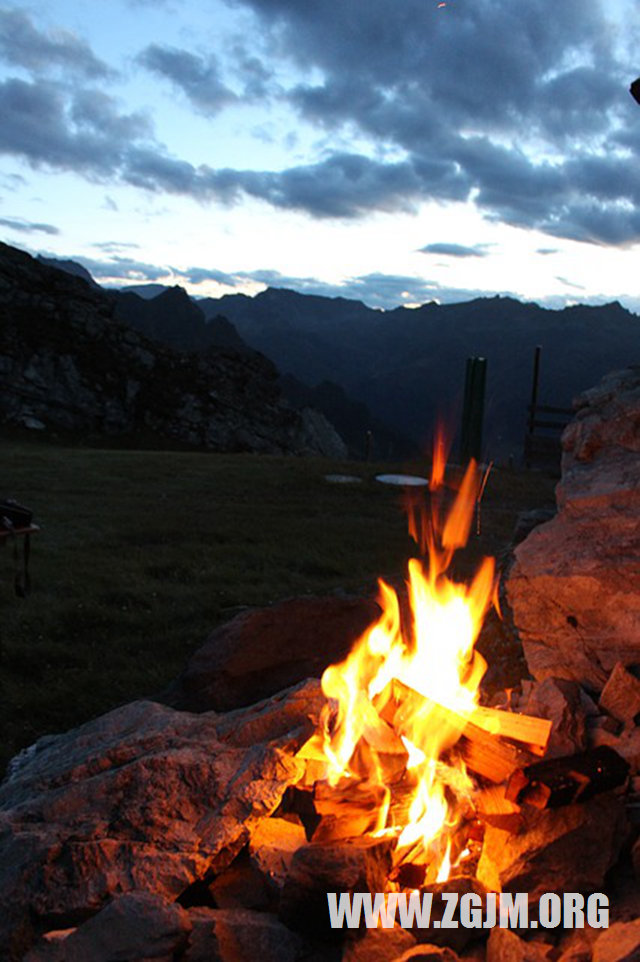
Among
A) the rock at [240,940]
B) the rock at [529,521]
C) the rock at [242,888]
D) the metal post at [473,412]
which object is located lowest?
the rock at [242,888]

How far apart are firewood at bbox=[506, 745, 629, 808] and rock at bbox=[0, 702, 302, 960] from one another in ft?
4.15

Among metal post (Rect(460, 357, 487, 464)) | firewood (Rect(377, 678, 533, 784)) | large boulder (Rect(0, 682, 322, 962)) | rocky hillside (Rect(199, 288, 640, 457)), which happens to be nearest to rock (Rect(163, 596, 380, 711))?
large boulder (Rect(0, 682, 322, 962))

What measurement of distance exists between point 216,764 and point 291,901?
1095 millimetres

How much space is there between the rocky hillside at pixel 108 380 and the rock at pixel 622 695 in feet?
104

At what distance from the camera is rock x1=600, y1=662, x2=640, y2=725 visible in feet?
15.1

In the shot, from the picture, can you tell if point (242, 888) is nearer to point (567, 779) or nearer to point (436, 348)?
point (567, 779)

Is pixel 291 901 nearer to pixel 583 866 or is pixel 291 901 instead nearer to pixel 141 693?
pixel 583 866

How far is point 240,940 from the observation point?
11.1 ft

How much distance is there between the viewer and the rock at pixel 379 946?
10.5 ft

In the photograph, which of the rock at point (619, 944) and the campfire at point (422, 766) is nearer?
the rock at point (619, 944)

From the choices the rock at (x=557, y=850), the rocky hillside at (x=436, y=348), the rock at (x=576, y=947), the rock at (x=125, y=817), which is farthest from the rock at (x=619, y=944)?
the rocky hillside at (x=436, y=348)

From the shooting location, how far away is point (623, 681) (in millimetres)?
4664

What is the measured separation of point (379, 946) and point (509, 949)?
0.54m

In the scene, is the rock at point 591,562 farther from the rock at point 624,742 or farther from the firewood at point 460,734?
the firewood at point 460,734
